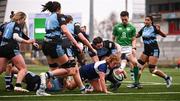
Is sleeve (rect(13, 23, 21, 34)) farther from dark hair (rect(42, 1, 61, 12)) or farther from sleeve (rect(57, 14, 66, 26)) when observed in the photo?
sleeve (rect(57, 14, 66, 26))

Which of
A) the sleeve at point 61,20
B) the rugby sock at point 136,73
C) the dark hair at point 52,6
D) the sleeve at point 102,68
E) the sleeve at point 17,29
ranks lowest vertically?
the rugby sock at point 136,73

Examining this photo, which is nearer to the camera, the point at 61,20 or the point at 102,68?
the point at 61,20

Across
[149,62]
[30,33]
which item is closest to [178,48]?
[30,33]

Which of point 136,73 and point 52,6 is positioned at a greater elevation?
point 52,6

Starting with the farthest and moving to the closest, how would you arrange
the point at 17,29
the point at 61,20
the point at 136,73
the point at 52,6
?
1. the point at 136,73
2. the point at 17,29
3. the point at 52,6
4. the point at 61,20

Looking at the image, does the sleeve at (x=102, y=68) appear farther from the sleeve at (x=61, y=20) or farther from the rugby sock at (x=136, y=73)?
the rugby sock at (x=136, y=73)

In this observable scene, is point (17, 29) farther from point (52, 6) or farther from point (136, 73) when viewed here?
point (136, 73)

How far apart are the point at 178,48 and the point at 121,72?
46.2m

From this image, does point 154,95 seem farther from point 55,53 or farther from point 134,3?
point 134,3

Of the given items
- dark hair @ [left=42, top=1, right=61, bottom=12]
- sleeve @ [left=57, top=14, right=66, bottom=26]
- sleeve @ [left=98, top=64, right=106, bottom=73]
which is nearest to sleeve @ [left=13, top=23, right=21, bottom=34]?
dark hair @ [left=42, top=1, right=61, bottom=12]

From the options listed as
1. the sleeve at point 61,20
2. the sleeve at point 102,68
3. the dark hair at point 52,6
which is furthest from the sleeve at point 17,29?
the sleeve at point 102,68

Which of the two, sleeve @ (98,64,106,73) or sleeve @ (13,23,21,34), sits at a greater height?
sleeve @ (13,23,21,34)

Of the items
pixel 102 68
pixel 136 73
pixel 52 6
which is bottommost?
pixel 136 73

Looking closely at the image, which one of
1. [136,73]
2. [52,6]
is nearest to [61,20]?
[52,6]
